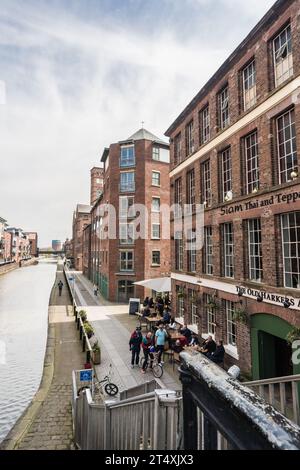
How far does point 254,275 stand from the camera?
11.5 meters

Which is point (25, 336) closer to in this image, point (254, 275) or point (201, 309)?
point (201, 309)

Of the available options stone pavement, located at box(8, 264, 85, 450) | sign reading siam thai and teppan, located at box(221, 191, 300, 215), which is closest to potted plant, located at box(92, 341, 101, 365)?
stone pavement, located at box(8, 264, 85, 450)

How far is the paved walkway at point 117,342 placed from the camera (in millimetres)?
11844

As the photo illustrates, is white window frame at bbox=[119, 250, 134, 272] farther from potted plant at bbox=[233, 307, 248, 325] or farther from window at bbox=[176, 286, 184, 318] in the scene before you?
potted plant at bbox=[233, 307, 248, 325]

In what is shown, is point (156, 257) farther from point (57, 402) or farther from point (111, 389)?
point (57, 402)

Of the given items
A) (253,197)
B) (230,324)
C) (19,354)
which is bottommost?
(19,354)

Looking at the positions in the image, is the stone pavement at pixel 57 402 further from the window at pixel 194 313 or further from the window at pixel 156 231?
the window at pixel 156 231

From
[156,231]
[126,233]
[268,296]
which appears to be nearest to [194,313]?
[268,296]

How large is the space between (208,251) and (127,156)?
20.2m

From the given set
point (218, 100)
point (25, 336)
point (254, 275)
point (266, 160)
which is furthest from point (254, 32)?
point (25, 336)

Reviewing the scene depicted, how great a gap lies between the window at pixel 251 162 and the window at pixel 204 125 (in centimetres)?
384

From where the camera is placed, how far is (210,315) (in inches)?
578

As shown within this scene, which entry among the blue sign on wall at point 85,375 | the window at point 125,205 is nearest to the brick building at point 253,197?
the blue sign on wall at point 85,375

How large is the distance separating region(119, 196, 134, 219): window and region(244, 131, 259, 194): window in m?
20.2
